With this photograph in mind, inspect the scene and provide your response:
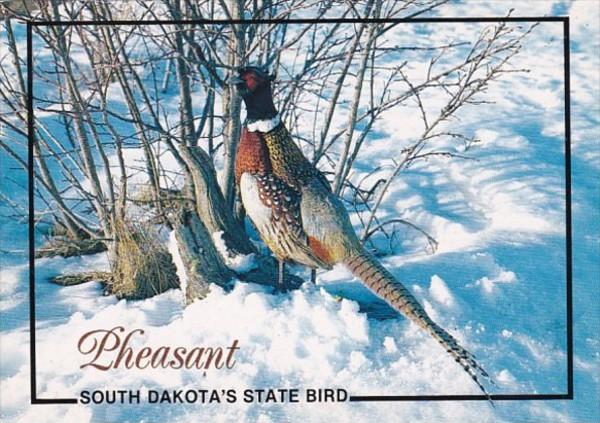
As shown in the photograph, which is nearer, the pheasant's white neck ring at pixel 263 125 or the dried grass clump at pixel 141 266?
the pheasant's white neck ring at pixel 263 125

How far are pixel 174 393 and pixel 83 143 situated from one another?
32.2 inches

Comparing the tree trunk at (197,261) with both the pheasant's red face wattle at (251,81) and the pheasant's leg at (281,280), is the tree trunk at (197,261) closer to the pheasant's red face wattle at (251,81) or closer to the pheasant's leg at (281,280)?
the pheasant's leg at (281,280)

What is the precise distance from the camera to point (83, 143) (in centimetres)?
225

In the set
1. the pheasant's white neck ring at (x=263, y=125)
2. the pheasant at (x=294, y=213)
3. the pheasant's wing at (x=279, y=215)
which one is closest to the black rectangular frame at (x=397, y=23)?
the pheasant at (x=294, y=213)

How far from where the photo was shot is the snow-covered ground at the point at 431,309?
6.49 feet

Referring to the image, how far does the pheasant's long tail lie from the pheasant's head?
49 cm

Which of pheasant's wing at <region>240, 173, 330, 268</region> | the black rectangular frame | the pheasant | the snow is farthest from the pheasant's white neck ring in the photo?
the snow

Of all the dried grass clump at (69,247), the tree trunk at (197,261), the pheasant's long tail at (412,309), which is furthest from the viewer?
the dried grass clump at (69,247)

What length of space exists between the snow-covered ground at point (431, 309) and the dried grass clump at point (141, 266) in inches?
1.5

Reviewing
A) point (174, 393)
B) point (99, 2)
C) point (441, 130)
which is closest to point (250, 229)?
point (174, 393)

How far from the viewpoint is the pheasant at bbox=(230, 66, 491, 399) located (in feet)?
6.48

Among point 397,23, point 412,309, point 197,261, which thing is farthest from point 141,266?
point 397,23

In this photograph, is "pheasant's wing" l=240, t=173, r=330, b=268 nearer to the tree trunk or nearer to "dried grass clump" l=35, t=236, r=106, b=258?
the tree trunk

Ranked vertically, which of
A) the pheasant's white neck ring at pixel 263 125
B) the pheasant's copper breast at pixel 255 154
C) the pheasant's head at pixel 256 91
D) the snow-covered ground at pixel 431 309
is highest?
the pheasant's head at pixel 256 91
